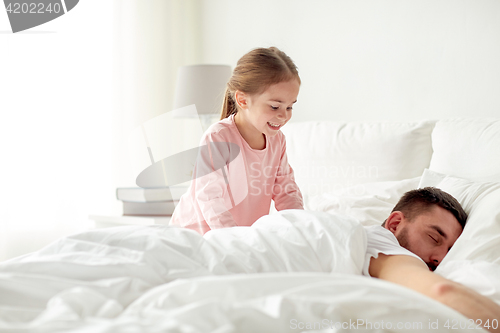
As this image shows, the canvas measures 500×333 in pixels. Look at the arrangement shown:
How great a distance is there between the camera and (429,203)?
1122 mm

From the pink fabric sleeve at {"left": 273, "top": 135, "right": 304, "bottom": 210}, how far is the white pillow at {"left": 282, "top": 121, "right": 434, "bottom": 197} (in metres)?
0.20

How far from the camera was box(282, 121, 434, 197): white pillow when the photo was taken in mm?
1723

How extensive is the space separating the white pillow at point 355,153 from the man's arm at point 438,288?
91 cm

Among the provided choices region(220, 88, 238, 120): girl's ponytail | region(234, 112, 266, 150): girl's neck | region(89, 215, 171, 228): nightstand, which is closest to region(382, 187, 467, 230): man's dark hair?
region(234, 112, 266, 150): girl's neck

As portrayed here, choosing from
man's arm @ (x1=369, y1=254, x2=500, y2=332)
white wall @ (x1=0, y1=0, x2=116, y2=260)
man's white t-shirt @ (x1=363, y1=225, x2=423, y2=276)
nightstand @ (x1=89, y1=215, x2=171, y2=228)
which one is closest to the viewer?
man's arm @ (x1=369, y1=254, x2=500, y2=332)

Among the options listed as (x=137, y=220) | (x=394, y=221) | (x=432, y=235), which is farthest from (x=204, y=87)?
(x=432, y=235)

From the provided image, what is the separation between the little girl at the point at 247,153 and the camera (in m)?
1.46

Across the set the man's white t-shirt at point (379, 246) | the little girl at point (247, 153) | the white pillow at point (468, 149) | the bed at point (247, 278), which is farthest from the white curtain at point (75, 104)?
the man's white t-shirt at point (379, 246)

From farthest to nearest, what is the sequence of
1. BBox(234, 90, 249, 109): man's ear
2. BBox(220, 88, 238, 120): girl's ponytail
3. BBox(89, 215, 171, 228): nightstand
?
BBox(89, 215, 171, 228): nightstand < BBox(220, 88, 238, 120): girl's ponytail < BBox(234, 90, 249, 109): man's ear

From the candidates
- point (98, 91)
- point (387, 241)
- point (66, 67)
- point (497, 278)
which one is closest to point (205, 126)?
point (98, 91)

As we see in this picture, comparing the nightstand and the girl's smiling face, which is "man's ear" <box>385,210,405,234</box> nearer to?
the girl's smiling face

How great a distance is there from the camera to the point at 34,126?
237cm

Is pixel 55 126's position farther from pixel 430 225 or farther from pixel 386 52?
pixel 430 225

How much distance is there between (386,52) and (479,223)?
4.31 ft
